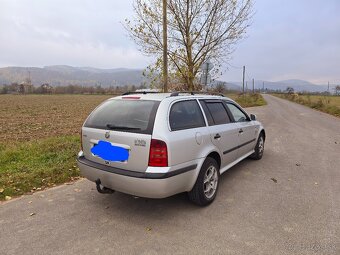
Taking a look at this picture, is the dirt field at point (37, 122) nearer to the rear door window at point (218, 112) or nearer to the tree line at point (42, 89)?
the rear door window at point (218, 112)

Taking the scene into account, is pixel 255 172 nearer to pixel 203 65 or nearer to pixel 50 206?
pixel 50 206

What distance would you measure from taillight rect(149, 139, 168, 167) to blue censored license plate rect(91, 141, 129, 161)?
352 mm

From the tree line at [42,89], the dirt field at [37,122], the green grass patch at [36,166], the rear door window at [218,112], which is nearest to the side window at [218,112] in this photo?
the rear door window at [218,112]

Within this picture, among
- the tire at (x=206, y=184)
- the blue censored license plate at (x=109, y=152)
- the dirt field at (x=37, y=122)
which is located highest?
the blue censored license plate at (x=109, y=152)

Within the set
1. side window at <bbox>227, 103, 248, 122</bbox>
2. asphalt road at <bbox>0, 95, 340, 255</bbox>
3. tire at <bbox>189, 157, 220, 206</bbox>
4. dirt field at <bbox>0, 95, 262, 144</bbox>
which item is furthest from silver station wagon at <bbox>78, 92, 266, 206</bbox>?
dirt field at <bbox>0, 95, 262, 144</bbox>

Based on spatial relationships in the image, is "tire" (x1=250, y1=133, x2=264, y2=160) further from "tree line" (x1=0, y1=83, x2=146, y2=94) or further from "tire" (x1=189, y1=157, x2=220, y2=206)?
"tree line" (x1=0, y1=83, x2=146, y2=94)

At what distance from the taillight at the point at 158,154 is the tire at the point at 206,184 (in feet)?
2.38

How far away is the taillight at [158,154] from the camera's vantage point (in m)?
3.14

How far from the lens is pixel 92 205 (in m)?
3.88

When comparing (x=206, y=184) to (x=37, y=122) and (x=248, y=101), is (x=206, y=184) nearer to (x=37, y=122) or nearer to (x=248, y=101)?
(x=37, y=122)

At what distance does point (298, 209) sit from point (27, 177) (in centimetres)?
464

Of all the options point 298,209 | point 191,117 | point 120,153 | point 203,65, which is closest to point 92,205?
point 120,153

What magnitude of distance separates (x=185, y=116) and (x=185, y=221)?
1.40 metres

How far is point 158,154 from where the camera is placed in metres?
3.16
